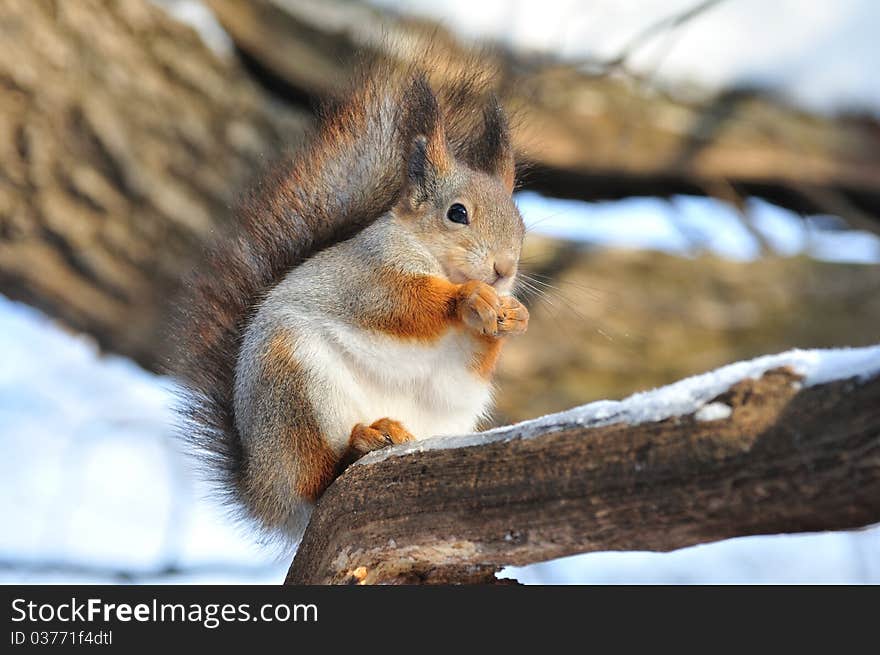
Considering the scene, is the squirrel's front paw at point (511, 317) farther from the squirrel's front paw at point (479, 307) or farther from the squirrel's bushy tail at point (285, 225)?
the squirrel's bushy tail at point (285, 225)

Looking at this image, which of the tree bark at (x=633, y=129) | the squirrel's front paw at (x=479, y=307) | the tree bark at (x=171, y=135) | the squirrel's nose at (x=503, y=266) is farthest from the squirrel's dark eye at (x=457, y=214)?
the tree bark at (x=633, y=129)

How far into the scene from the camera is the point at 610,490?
129 cm

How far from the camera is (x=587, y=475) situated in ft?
4.33

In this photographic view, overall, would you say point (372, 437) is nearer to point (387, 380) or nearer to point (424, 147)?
point (387, 380)

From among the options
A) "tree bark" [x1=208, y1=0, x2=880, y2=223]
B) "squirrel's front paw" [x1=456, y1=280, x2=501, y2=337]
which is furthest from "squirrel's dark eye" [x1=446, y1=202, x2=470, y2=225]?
"tree bark" [x1=208, y1=0, x2=880, y2=223]

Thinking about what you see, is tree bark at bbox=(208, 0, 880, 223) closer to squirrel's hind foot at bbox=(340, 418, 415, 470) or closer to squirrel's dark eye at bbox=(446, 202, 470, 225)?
squirrel's dark eye at bbox=(446, 202, 470, 225)

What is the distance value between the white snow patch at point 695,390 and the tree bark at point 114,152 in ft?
5.93

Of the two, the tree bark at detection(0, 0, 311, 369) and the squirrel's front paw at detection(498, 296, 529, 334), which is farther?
the tree bark at detection(0, 0, 311, 369)

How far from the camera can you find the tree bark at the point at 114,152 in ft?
9.86

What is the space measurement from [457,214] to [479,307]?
0.31m

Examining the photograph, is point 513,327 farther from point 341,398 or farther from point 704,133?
point 704,133

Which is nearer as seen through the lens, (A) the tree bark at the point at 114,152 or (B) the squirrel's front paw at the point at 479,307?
(B) the squirrel's front paw at the point at 479,307

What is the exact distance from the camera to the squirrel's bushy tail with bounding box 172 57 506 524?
6.79 ft

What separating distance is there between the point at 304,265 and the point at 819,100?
257cm
